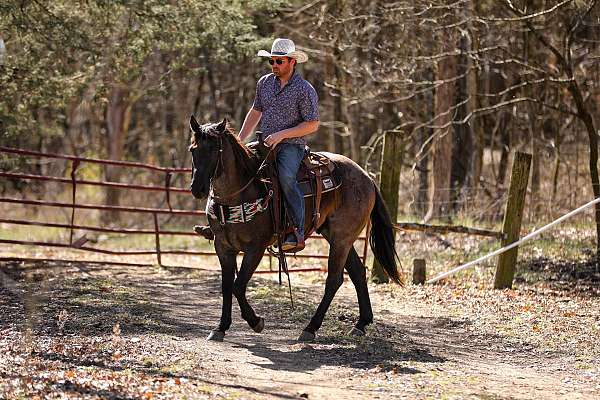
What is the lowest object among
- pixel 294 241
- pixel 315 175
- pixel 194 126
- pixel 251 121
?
pixel 294 241

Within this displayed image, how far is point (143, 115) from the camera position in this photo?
99.2ft

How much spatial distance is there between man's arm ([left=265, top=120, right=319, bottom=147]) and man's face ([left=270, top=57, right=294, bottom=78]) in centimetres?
48

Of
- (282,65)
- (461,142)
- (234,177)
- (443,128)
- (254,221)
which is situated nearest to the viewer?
(234,177)

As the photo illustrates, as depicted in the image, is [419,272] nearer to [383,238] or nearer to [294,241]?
[383,238]

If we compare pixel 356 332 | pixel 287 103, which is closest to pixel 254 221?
pixel 287 103

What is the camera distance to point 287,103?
8.20 m

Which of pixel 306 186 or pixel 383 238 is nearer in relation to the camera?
pixel 306 186

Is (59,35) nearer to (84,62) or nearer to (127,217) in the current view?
(84,62)

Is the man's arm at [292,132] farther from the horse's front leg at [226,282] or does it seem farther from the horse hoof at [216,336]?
the horse hoof at [216,336]

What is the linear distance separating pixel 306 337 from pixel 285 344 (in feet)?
0.65

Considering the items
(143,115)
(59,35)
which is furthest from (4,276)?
(143,115)

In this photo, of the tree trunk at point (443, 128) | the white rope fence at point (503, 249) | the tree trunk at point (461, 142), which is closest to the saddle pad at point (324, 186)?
the white rope fence at point (503, 249)

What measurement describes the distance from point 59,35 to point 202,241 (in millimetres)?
6827

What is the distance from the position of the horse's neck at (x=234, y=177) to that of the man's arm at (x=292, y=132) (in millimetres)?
244
